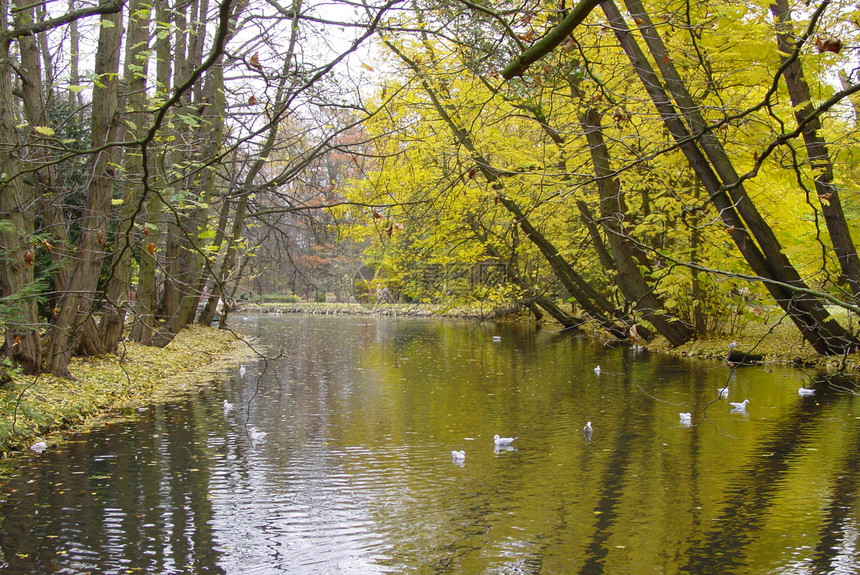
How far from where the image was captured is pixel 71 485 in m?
6.71

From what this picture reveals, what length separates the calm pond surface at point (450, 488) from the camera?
17.1 ft

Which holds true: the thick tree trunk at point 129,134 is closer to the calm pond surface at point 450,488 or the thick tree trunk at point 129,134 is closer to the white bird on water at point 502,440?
the calm pond surface at point 450,488

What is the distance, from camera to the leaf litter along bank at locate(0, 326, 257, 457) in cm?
795

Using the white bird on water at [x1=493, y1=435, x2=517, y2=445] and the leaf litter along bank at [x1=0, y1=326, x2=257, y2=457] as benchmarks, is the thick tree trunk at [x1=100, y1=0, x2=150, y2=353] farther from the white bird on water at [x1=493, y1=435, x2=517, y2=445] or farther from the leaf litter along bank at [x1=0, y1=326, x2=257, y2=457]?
the white bird on water at [x1=493, y1=435, x2=517, y2=445]

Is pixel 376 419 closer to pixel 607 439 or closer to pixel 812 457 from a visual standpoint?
pixel 607 439

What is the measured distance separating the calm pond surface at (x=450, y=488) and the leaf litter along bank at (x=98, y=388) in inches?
18.1

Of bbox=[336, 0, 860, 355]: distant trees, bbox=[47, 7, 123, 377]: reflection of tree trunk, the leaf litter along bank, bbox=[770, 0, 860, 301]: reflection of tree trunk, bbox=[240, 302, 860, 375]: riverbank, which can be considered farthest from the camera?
bbox=[240, 302, 860, 375]: riverbank

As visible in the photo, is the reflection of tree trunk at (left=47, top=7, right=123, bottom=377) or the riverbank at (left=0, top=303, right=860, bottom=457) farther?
the reflection of tree trunk at (left=47, top=7, right=123, bottom=377)

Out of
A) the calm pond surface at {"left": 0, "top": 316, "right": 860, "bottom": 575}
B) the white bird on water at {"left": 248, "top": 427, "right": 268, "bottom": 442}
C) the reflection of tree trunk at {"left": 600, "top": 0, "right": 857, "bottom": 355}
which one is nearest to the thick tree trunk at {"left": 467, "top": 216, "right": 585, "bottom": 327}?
the reflection of tree trunk at {"left": 600, "top": 0, "right": 857, "bottom": 355}

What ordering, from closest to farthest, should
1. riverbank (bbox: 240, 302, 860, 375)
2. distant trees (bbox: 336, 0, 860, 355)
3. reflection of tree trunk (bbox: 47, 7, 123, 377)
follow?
1. distant trees (bbox: 336, 0, 860, 355)
2. reflection of tree trunk (bbox: 47, 7, 123, 377)
3. riverbank (bbox: 240, 302, 860, 375)

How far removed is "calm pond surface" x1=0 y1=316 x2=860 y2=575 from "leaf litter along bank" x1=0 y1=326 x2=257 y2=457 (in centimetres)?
46

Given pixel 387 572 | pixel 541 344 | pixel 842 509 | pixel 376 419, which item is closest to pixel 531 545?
pixel 387 572

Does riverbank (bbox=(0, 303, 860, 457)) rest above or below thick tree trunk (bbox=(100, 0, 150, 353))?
below

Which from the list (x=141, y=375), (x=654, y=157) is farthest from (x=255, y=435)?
(x=654, y=157)
